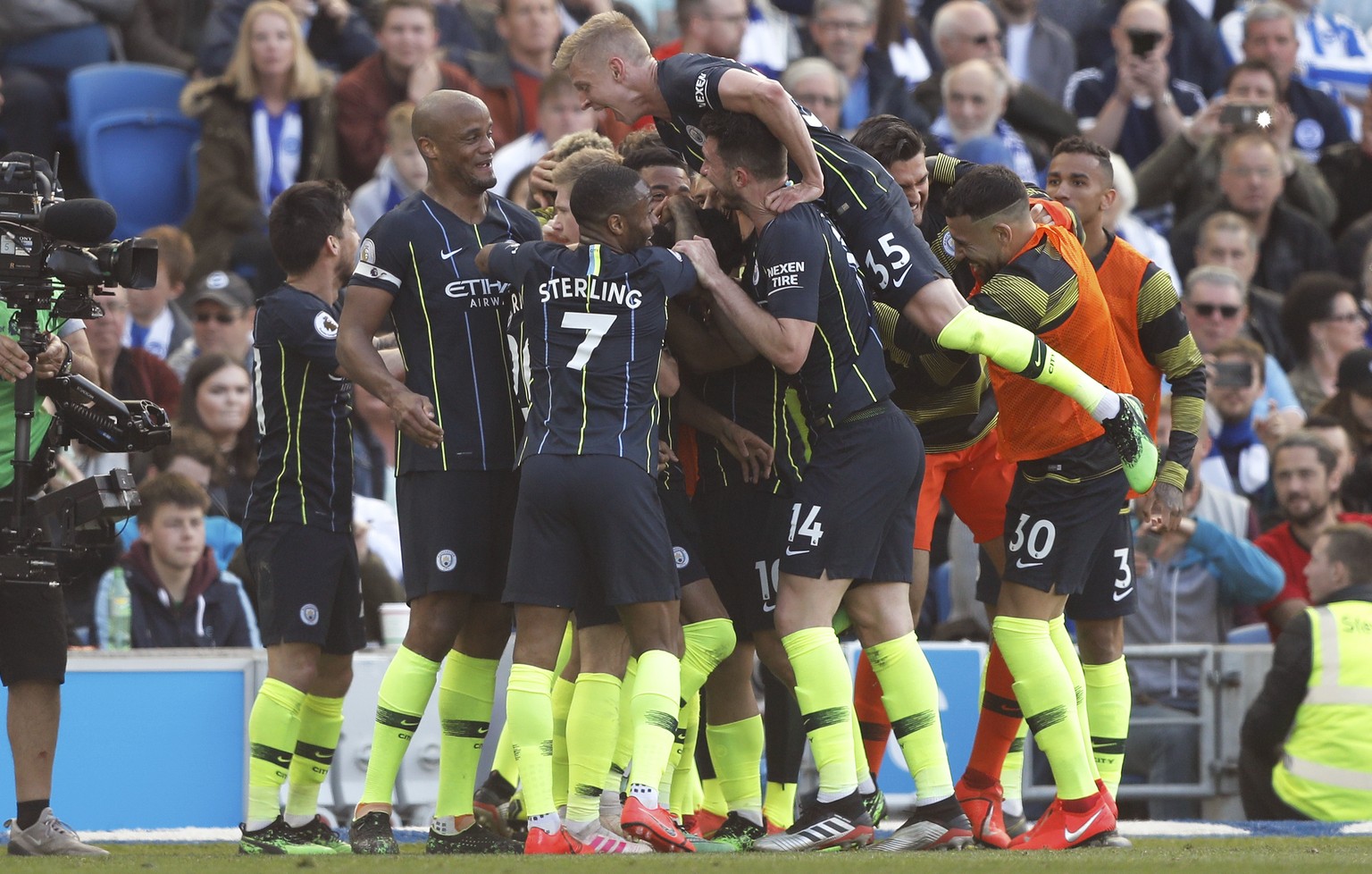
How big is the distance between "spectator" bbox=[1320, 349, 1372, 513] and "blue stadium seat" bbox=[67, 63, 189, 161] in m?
7.73

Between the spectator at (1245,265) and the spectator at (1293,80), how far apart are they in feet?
6.80

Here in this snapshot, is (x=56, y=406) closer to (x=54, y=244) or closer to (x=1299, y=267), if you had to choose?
(x=54, y=244)

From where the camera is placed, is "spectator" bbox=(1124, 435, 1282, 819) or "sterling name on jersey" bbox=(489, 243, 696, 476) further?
"spectator" bbox=(1124, 435, 1282, 819)

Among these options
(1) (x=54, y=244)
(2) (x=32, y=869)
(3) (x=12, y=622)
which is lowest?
(2) (x=32, y=869)

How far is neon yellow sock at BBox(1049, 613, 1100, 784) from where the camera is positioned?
727 centimetres

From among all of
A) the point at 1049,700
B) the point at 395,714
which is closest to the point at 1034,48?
the point at 1049,700

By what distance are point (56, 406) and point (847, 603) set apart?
2767 mm

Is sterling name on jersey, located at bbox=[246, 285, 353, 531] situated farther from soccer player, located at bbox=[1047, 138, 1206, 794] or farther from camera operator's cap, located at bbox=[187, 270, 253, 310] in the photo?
camera operator's cap, located at bbox=[187, 270, 253, 310]

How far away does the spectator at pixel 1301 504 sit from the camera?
10.8 meters

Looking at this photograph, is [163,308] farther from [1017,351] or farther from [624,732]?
[1017,351]

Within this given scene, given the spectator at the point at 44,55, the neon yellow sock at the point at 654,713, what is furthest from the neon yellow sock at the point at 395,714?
the spectator at the point at 44,55

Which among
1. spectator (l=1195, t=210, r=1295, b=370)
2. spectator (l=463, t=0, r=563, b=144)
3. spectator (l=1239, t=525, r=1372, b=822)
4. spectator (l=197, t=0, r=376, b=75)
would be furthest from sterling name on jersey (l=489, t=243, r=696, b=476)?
spectator (l=197, t=0, r=376, b=75)

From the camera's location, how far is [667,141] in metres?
7.35

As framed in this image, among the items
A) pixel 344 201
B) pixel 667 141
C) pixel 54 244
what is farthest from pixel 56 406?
pixel 667 141
